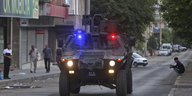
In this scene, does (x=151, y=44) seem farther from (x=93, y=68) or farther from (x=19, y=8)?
(x=93, y=68)

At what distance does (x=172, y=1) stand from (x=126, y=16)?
77.5 ft

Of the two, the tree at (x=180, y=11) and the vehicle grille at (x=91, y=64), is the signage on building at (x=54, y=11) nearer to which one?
the tree at (x=180, y=11)

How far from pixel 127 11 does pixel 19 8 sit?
2194 centimetres

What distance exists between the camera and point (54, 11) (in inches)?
1371

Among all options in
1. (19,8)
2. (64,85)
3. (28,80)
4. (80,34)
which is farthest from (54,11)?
(64,85)

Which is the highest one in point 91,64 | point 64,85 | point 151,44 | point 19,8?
point 19,8

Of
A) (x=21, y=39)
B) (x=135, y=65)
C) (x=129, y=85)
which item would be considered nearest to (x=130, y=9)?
(x=135, y=65)

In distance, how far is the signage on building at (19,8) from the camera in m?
25.0

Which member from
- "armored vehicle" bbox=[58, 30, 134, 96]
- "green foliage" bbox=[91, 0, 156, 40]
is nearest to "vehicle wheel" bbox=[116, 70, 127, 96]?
"armored vehicle" bbox=[58, 30, 134, 96]

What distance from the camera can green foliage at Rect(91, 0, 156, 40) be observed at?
157 feet

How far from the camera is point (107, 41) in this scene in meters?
15.6

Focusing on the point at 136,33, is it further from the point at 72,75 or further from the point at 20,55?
the point at 72,75

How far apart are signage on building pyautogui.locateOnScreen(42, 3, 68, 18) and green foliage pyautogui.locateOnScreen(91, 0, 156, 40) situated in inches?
399

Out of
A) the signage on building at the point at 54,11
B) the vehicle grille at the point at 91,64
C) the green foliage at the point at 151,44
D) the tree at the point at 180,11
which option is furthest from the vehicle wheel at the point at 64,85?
the green foliage at the point at 151,44
